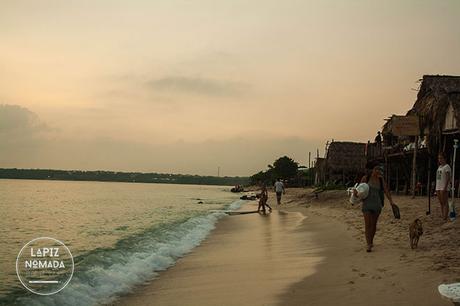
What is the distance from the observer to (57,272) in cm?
798

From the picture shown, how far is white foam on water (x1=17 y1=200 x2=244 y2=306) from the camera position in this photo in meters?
6.20

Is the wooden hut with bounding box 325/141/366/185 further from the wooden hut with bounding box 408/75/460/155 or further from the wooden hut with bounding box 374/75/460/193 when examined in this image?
the wooden hut with bounding box 408/75/460/155

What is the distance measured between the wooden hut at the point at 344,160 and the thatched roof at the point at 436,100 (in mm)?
14626

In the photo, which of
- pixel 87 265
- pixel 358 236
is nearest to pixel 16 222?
pixel 87 265

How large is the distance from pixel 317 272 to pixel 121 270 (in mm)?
3518

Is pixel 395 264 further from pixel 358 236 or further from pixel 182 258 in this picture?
pixel 182 258

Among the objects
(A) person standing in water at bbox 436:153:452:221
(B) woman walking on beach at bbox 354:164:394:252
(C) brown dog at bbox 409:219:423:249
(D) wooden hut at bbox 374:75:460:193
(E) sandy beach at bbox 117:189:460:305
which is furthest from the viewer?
(D) wooden hut at bbox 374:75:460:193

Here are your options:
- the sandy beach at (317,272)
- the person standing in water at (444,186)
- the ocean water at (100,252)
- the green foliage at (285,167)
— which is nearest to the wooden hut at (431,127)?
the person standing in water at (444,186)

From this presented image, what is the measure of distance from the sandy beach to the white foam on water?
337 millimetres

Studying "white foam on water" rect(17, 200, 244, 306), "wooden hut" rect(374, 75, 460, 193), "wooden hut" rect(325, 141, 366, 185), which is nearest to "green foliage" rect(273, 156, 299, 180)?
"wooden hut" rect(325, 141, 366, 185)

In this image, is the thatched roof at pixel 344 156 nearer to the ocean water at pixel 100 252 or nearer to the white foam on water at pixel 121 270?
the ocean water at pixel 100 252

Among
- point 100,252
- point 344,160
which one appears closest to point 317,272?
point 100,252

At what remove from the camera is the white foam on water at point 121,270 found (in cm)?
620

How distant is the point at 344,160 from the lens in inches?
1415
